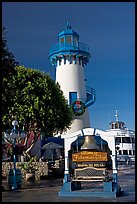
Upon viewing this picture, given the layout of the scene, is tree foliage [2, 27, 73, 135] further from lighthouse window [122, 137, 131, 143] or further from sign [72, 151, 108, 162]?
lighthouse window [122, 137, 131, 143]

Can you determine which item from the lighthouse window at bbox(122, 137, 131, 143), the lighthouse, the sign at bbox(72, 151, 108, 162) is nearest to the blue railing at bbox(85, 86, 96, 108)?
the lighthouse

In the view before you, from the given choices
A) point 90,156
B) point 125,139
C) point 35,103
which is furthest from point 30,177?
point 125,139

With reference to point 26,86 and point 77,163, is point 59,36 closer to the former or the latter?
point 26,86

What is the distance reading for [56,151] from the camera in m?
35.4

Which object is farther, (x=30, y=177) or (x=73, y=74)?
(x=73, y=74)

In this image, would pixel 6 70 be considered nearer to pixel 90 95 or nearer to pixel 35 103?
pixel 35 103

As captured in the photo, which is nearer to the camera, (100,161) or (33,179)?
(100,161)

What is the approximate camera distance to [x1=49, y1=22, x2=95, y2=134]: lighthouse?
36.0 m

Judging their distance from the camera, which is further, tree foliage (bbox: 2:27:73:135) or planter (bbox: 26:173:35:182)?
tree foliage (bbox: 2:27:73:135)

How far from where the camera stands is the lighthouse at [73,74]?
118 ft

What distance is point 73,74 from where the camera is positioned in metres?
36.8

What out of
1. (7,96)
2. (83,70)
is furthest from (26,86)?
(83,70)

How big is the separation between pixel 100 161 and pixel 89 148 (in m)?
0.66

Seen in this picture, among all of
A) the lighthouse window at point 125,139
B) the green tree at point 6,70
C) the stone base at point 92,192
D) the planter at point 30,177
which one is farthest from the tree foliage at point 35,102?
the lighthouse window at point 125,139
